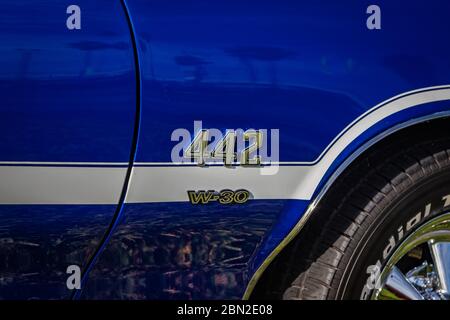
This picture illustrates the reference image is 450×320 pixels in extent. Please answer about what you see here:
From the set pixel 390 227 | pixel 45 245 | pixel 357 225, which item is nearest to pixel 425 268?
pixel 390 227

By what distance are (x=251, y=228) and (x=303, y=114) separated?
1.38ft

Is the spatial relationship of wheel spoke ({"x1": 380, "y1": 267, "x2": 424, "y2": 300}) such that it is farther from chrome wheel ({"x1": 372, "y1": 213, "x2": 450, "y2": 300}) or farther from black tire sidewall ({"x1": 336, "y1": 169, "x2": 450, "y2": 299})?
black tire sidewall ({"x1": 336, "y1": 169, "x2": 450, "y2": 299})

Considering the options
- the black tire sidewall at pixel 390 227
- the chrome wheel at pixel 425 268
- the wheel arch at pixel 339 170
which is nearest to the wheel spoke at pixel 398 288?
the chrome wheel at pixel 425 268

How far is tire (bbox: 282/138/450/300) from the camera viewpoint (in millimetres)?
2564

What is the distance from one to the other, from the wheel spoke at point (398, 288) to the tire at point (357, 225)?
0.14 m

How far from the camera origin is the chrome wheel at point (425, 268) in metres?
2.73

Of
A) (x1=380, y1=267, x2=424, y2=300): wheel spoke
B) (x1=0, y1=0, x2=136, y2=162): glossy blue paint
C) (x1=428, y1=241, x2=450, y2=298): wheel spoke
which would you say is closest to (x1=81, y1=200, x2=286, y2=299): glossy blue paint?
(x1=0, y1=0, x2=136, y2=162): glossy blue paint

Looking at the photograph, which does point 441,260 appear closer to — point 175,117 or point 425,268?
point 425,268

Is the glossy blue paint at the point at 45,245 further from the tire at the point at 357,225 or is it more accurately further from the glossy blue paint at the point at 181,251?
the tire at the point at 357,225

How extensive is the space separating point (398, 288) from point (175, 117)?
3.56 feet

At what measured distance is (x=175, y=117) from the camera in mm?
2342

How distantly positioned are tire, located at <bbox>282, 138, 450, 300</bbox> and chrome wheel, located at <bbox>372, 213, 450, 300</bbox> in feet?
0.54
